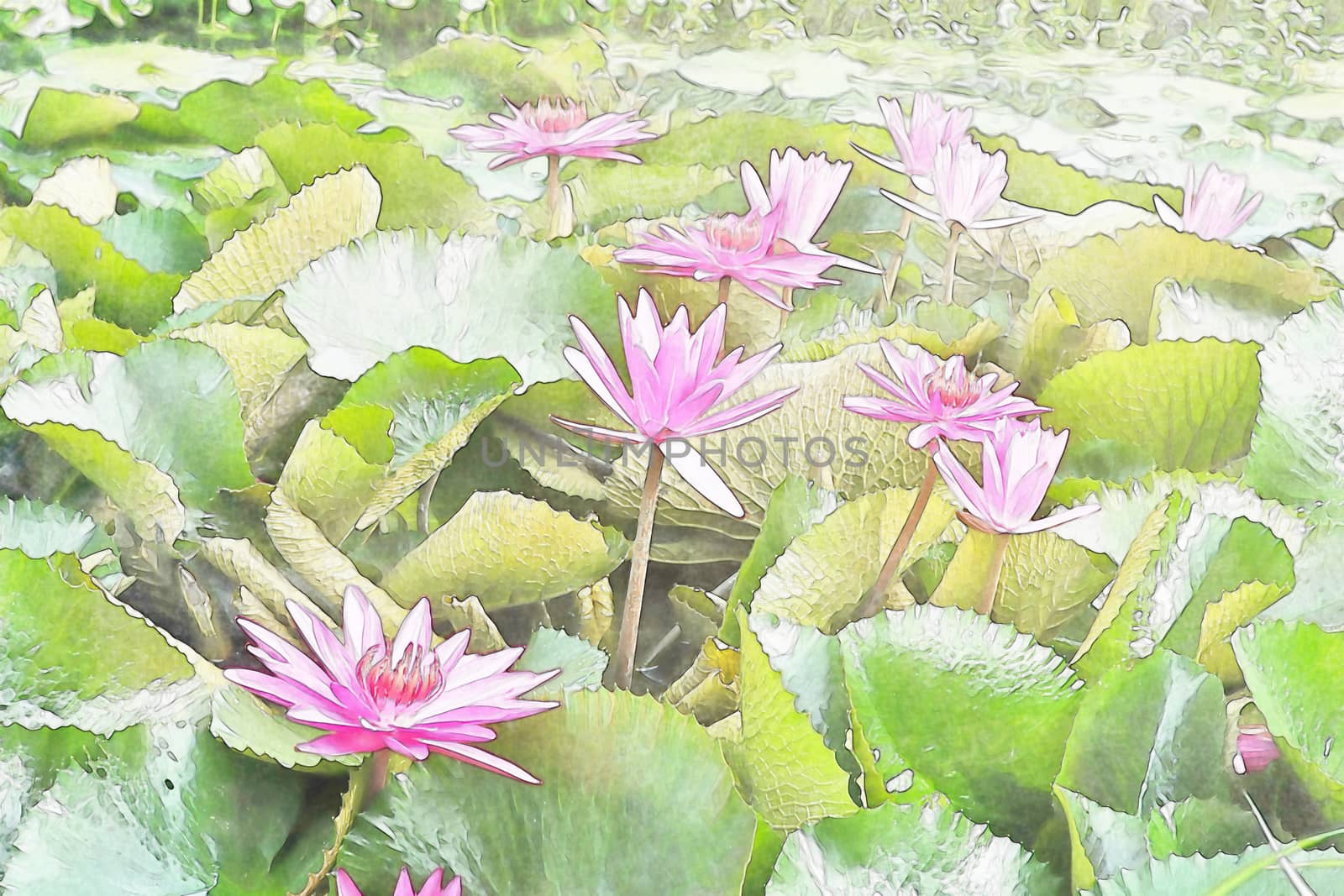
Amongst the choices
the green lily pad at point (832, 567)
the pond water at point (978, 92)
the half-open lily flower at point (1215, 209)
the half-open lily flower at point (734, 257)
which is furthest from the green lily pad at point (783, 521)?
the pond water at point (978, 92)

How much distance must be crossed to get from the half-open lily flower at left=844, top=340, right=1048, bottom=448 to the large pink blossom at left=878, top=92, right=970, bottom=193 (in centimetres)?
26

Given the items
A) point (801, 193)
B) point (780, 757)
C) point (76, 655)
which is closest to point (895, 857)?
point (780, 757)

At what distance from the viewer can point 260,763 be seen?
0.38m

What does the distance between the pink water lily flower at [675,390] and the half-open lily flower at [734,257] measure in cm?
11

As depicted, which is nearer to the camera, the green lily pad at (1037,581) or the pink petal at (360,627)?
the pink petal at (360,627)

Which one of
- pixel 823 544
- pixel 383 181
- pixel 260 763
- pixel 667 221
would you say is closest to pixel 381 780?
pixel 260 763

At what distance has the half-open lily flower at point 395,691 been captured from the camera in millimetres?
303

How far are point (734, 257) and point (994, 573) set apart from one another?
7.0 inches

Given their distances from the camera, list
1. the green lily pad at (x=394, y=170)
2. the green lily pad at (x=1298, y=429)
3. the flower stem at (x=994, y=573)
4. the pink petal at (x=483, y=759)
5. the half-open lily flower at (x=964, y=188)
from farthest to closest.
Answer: the green lily pad at (x=394, y=170) → the half-open lily flower at (x=964, y=188) → the green lily pad at (x=1298, y=429) → the flower stem at (x=994, y=573) → the pink petal at (x=483, y=759)

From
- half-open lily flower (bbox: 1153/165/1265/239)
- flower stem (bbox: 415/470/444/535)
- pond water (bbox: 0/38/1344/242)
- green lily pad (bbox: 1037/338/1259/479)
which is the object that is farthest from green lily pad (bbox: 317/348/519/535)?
pond water (bbox: 0/38/1344/242)

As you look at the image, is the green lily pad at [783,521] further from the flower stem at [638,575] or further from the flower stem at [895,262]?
the flower stem at [895,262]

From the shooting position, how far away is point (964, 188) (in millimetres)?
621

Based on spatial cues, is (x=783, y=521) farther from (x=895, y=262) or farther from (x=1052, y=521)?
(x=895, y=262)

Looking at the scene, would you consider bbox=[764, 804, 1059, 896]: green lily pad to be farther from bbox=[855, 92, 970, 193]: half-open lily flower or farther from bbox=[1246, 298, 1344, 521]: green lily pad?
bbox=[855, 92, 970, 193]: half-open lily flower
